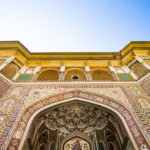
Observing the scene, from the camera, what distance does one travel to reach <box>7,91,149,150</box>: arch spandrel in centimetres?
286

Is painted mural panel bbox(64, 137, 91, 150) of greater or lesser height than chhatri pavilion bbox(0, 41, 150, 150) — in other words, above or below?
below

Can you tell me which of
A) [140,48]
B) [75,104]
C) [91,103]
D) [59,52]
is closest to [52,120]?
[75,104]

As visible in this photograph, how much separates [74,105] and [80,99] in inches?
15.4

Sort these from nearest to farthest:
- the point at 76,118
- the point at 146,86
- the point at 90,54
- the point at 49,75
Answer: the point at 146,86 → the point at 76,118 → the point at 49,75 → the point at 90,54

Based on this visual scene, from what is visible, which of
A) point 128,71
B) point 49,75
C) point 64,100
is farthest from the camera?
point 49,75

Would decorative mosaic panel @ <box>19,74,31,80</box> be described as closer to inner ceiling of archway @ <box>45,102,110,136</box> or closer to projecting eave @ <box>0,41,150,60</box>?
projecting eave @ <box>0,41,150,60</box>

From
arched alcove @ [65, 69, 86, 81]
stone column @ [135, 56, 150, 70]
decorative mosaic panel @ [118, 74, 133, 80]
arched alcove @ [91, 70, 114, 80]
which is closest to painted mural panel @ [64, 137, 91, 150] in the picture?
arched alcove @ [65, 69, 86, 81]

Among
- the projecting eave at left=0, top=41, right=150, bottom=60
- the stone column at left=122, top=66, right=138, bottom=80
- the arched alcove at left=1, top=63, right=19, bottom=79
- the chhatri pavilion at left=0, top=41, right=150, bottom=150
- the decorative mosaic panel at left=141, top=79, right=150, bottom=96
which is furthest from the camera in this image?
the projecting eave at left=0, top=41, right=150, bottom=60

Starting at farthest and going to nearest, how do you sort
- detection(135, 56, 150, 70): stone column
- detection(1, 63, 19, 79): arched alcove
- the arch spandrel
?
1. detection(135, 56, 150, 70): stone column
2. detection(1, 63, 19, 79): arched alcove
3. the arch spandrel

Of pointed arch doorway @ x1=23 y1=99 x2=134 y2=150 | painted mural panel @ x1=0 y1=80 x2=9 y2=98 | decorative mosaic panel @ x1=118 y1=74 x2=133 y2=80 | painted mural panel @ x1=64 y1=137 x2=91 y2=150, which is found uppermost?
decorative mosaic panel @ x1=118 y1=74 x2=133 y2=80

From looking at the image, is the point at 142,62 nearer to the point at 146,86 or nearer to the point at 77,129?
the point at 146,86

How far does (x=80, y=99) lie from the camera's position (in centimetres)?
413

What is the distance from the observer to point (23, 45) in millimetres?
5953

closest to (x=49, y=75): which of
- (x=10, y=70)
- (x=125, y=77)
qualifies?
(x=10, y=70)
